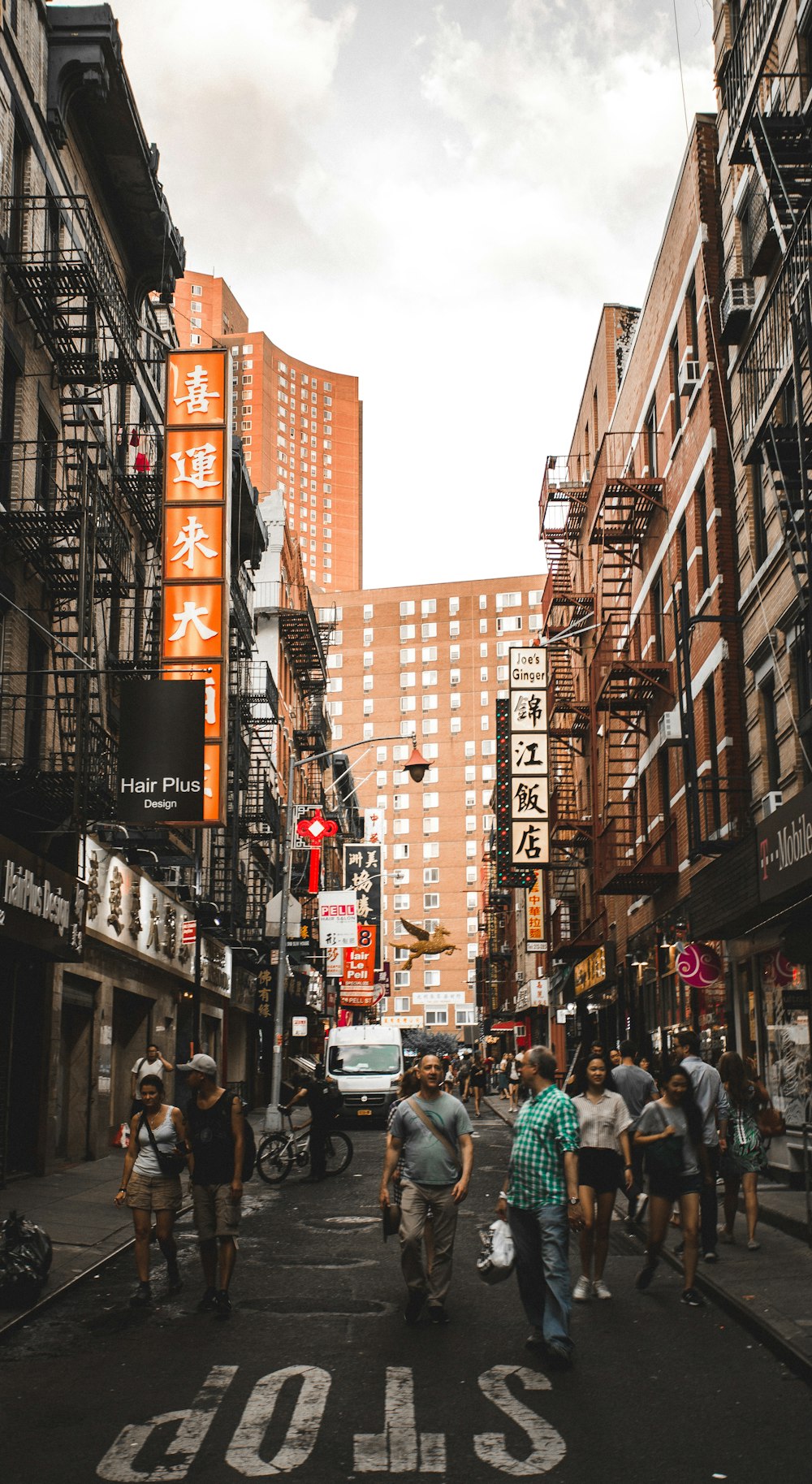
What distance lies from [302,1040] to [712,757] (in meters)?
43.8

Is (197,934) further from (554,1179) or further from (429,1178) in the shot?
(554,1179)

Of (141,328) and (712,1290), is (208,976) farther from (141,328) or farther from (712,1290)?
(712,1290)

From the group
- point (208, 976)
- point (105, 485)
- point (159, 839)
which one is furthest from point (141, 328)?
point (208, 976)

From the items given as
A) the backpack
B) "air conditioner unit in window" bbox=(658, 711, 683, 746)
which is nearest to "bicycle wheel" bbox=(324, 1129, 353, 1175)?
"air conditioner unit in window" bbox=(658, 711, 683, 746)

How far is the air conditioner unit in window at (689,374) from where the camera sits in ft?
84.0

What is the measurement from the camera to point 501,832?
4978cm

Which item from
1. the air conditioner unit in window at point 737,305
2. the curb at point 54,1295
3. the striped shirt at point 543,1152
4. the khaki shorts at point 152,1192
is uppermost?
the air conditioner unit in window at point 737,305

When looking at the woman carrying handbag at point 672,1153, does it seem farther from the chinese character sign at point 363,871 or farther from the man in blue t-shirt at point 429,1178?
the chinese character sign at point 363,871

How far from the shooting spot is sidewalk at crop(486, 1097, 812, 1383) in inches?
368

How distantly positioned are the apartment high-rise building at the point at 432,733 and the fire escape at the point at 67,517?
4029 inches

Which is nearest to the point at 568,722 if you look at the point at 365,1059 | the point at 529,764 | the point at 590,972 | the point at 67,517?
the point at 529,764

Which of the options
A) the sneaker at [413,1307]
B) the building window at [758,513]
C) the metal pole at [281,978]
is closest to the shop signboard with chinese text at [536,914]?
the metal pole at [281,978]

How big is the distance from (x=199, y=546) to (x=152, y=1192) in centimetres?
1621

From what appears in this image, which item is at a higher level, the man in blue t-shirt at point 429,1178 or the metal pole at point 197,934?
the metal pole at point 197,934
